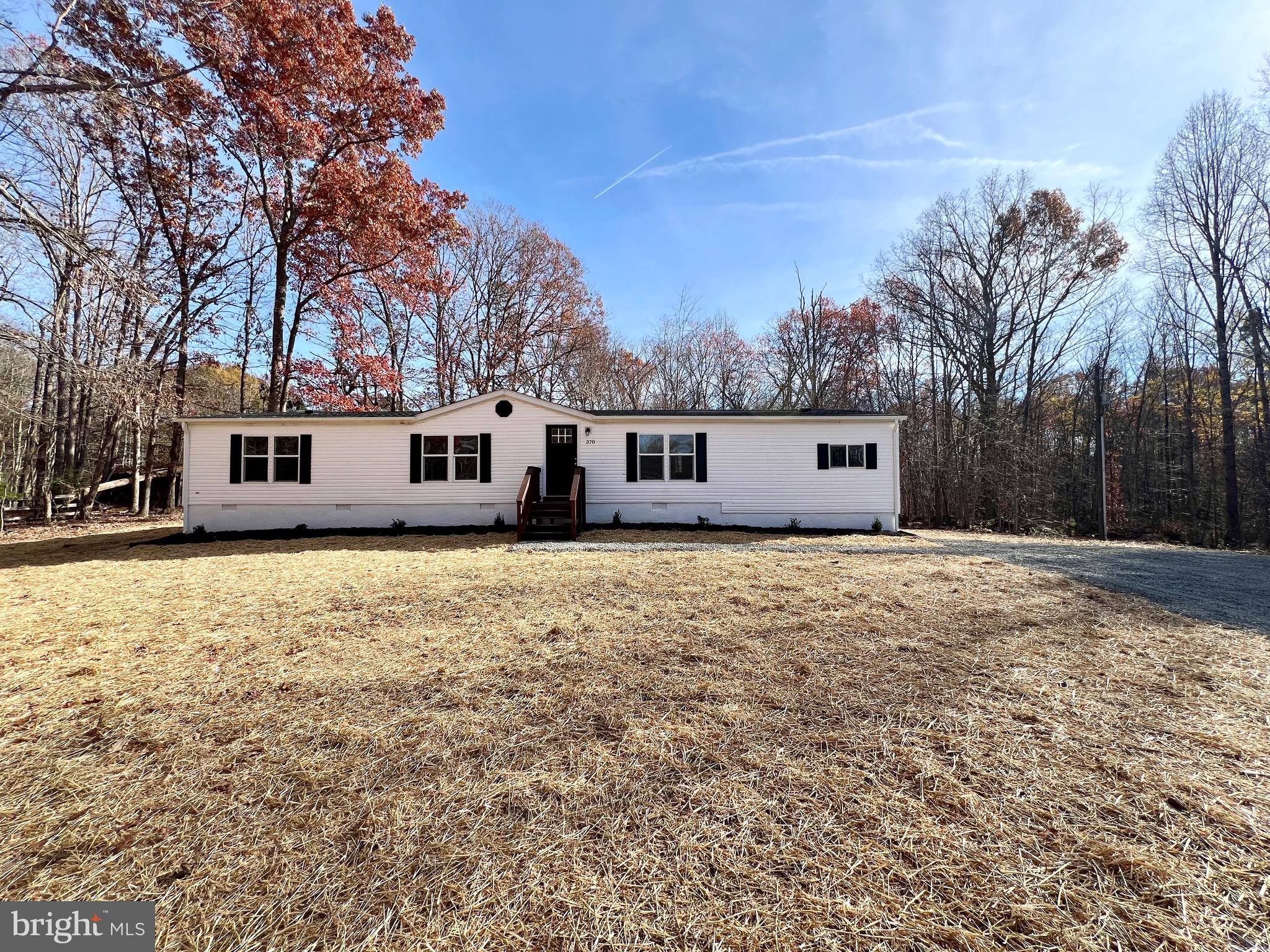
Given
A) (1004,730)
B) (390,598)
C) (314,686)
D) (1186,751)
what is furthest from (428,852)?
(390,598)

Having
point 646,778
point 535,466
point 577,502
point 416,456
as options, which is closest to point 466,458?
point 416,456

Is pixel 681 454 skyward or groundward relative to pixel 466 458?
skyward

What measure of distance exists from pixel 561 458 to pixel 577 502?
176 cm

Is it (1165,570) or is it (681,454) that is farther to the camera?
(681,454)

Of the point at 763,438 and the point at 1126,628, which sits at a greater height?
the point at 763,438

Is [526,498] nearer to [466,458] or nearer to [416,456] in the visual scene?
[466,458]

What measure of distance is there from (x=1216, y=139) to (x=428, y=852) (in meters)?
25.9

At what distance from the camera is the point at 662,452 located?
38.4ft

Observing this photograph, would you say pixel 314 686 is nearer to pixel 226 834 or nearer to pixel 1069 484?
pixel 226 834

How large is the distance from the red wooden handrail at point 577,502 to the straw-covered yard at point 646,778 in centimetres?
525

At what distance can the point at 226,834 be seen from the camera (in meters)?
1.81

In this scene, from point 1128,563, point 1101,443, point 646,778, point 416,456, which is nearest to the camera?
point 646,778

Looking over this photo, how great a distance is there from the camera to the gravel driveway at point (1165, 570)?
198 inches

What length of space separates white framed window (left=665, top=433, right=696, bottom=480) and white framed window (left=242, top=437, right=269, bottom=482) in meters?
9.88
